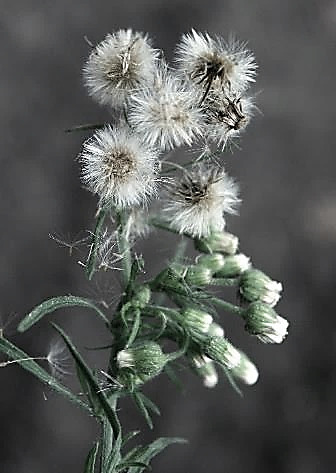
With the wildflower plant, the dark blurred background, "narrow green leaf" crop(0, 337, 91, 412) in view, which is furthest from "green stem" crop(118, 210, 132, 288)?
the dark blurred background

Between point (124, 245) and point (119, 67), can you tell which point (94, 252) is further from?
point (119, 67)

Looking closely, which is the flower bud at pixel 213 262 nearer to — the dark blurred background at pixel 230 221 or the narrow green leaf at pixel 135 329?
the narrow green leaf at pixel 135 329

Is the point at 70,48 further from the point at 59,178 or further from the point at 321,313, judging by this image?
the point at 321,313

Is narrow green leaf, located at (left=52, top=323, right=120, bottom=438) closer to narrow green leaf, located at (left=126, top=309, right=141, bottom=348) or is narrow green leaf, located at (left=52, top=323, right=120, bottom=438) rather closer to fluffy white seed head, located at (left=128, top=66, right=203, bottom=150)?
narrow green leaf, located at (left=126, top=309, right=141, bottom=348)

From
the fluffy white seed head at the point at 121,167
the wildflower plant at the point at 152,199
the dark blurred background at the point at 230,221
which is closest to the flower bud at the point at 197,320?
the wildflower plant at the point at 152,199

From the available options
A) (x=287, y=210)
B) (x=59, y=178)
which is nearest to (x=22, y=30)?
(x=59, y=178)

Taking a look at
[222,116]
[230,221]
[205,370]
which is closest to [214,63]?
[222,116]
